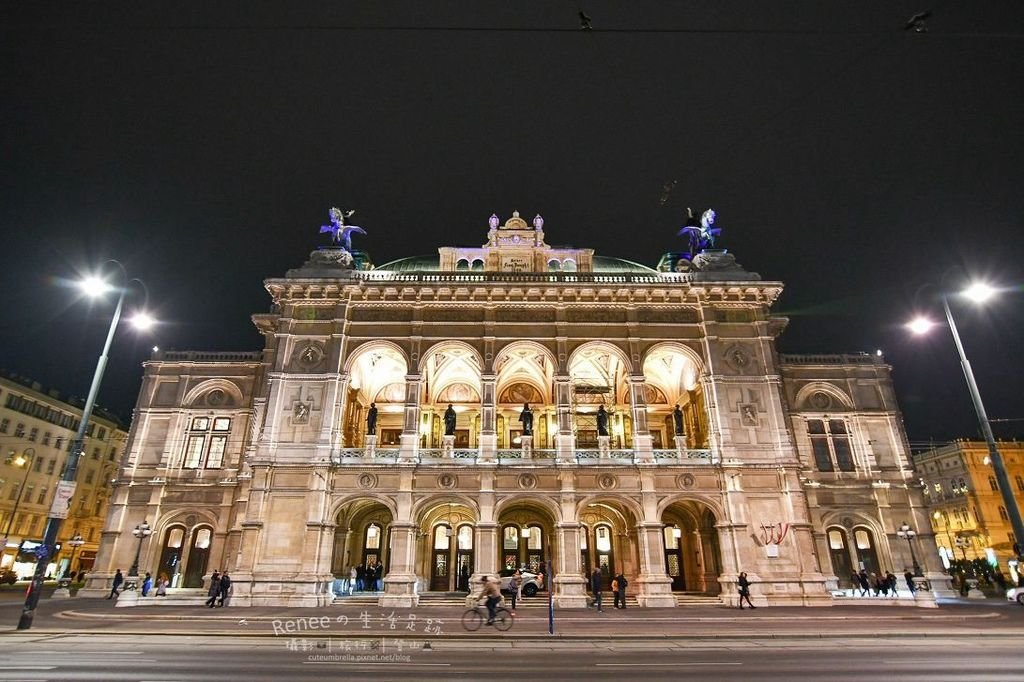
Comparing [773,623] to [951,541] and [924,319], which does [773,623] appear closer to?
[924,319]

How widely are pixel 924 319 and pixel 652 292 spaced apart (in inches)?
538

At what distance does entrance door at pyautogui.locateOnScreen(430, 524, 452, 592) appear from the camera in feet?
98.0

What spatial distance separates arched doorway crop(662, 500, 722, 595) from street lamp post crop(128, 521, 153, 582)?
26968 millimetres

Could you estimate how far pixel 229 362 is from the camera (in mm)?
34250

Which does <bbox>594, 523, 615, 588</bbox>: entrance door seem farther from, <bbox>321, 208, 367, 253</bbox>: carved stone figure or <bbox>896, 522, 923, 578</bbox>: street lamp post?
<bbox>321, 208, 367, 253</bbox>: carved stone figure

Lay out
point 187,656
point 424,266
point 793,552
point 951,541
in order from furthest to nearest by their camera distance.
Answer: point 951,541, point 424,266, point 793,552, point 187,656

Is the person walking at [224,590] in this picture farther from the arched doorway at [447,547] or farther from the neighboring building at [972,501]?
the neighboring building at [972,501]

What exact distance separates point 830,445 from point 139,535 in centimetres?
3842

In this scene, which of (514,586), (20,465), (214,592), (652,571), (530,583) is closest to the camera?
(214,592)

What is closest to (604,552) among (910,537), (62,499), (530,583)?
(530,583)

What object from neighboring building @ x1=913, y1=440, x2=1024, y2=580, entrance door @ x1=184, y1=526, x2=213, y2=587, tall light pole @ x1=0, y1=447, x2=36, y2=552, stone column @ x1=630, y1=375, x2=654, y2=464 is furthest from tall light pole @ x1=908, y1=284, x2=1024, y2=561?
tall light pole @ x1=0, y1=447, x2=36, y2=552

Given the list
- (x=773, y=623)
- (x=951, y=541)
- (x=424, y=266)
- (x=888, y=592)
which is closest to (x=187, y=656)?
(x=773, y=623)

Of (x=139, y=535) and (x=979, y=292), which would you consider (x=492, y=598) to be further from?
(x=139, y=535)

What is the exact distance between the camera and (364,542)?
3097 cm
